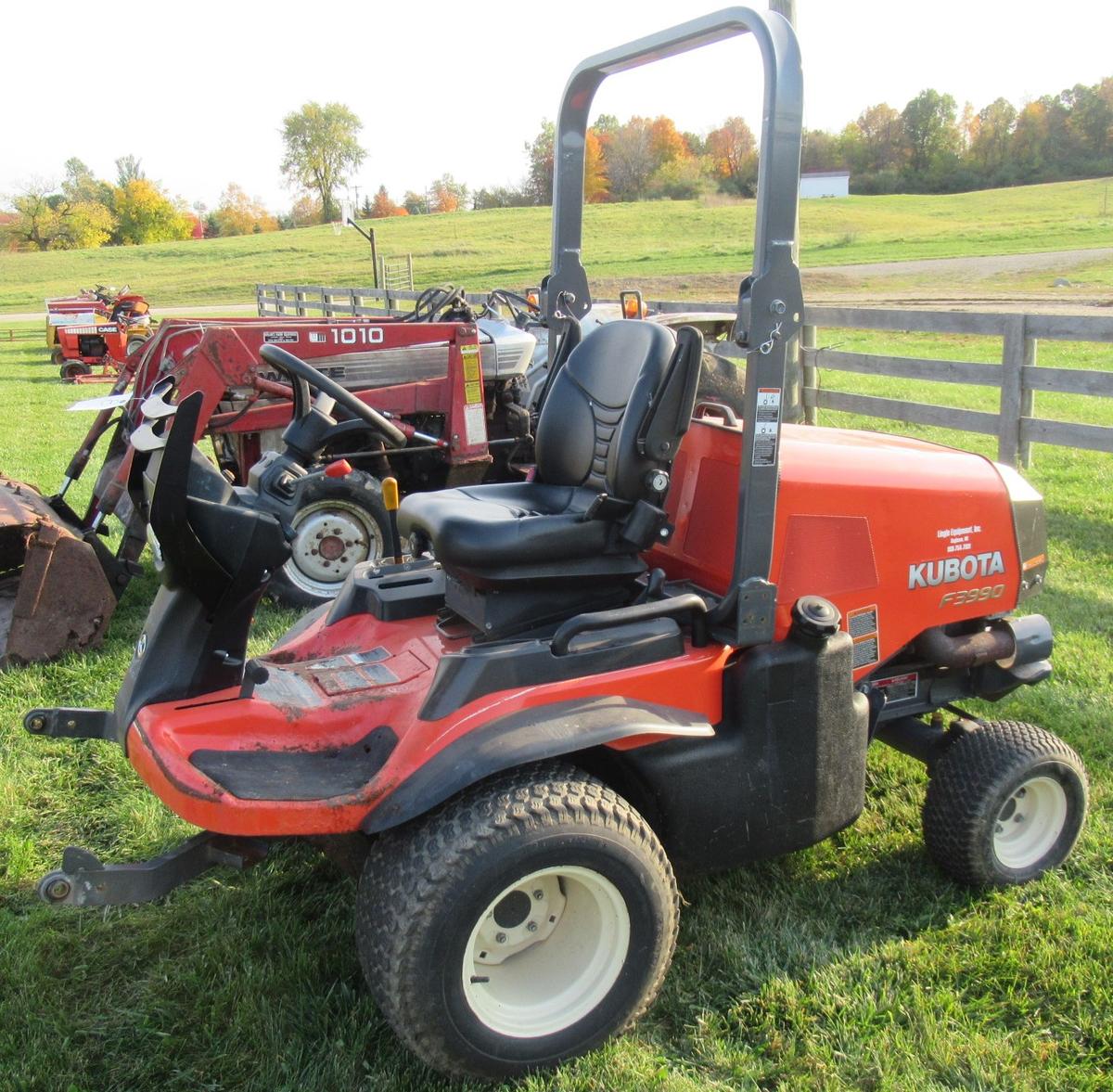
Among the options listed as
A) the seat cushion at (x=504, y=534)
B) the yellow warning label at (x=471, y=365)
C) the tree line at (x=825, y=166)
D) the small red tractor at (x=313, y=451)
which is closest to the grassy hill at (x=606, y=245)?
the tree line at (x=825, y=166)

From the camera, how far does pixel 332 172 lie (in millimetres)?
77562

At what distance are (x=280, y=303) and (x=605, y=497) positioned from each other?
21945 millimetres

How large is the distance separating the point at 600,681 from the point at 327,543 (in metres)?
3.43

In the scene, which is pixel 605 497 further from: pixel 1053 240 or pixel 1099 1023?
pixel 1053 240

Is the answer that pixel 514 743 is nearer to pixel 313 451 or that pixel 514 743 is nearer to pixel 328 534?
pixel 313 451

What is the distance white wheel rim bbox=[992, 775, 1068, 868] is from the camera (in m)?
3.02

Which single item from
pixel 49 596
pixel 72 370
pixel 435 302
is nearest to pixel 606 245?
pixel 72 370

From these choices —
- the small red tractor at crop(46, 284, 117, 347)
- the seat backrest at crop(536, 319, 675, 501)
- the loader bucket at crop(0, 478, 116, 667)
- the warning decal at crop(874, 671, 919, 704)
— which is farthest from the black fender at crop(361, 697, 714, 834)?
the small red tractor at crop(46, 284, 117, 347)

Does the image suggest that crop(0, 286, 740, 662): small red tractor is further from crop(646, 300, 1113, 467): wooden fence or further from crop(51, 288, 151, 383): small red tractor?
crop(51, 288, 151, 383): small red tractor

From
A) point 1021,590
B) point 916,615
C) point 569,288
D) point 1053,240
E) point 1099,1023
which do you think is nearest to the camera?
point 1099,1023

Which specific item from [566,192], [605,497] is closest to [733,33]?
[566,192]

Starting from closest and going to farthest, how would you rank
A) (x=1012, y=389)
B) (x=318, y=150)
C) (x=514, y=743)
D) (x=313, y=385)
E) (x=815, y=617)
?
(x=514, y=743) → (x=815, y=617) → (x=313, y=385) → (x=1012, y=389) → (x=318, y=150)

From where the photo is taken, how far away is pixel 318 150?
7781cm

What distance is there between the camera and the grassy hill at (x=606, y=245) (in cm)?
3416
